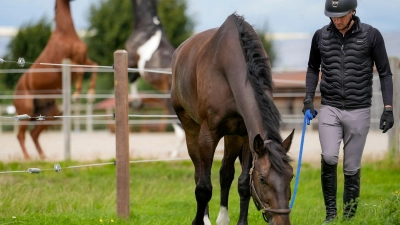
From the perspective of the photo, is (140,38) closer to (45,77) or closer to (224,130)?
(45,77)

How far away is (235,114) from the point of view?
5.33 metres

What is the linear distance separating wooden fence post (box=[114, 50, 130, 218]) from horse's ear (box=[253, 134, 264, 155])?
1.84 metres

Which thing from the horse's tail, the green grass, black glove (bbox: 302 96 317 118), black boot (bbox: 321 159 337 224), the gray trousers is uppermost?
the horse's tail

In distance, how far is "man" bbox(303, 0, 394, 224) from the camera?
5.40m

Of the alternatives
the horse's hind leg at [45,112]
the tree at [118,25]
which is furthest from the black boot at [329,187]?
the tree at [118,25]

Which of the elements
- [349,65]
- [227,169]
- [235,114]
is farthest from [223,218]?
[349,65]

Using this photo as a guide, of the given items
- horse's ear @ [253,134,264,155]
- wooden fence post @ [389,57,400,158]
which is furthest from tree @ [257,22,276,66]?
horse's ear @ [253,134,264,155]

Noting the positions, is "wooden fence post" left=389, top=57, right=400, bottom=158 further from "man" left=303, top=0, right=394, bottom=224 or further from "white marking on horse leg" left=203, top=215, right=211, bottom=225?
"white marking on horse leg" left=203, top=215, right=211, bottom=225

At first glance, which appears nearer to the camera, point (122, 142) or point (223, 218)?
point (223, 218)

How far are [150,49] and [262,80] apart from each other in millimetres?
7393

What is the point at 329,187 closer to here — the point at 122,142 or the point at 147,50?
the point at 122,142

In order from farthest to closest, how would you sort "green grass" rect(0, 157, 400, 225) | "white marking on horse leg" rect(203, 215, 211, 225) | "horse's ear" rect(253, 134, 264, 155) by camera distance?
1. "white marking on horse leg" rect(203, 215, 211, 225)
2. "green grass" rect(0, 157, 400, 225)
3. "horse's ear" rect(253, 134, 264, 155)

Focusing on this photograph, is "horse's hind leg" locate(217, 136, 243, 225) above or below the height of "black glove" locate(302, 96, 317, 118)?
below

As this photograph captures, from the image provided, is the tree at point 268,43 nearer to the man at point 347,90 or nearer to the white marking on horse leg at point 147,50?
the white marking on horse leg at point 147,50
